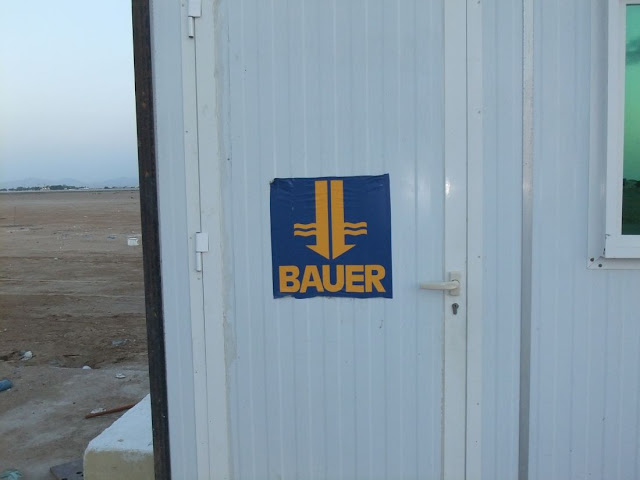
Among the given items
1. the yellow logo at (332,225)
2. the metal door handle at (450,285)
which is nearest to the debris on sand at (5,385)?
the yellow logo at (332,225)

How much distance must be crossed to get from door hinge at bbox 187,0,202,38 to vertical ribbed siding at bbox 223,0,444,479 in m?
0.12

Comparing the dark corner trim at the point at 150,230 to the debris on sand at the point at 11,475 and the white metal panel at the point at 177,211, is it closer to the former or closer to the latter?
the white metal panel at the point at 177,211

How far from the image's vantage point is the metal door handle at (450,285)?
226 centimetres

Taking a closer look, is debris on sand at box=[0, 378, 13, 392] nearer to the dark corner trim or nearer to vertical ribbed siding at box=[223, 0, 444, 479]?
the dark corner trim

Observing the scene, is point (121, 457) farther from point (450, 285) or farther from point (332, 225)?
point (450, 285)

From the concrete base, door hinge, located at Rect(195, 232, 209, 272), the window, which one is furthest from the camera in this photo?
the concrete base

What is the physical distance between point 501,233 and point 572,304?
40 cm

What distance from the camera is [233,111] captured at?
236 centimetres

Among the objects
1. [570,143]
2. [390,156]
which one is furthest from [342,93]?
[570,143]

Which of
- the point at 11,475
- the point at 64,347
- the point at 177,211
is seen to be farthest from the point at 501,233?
the point at 64,347

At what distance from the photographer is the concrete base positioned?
2.78m

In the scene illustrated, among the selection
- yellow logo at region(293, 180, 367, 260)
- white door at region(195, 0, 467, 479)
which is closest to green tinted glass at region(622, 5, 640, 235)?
white door at region(195, 0, 467, 479)

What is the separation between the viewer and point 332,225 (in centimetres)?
232

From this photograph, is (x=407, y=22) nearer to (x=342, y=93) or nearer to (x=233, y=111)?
(x=342, y=93)
